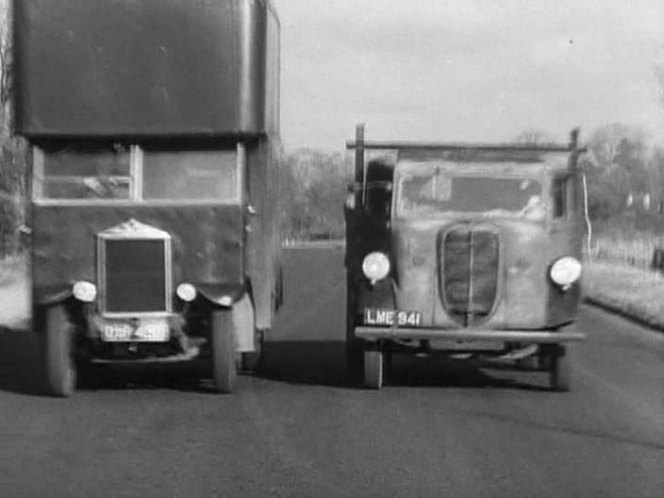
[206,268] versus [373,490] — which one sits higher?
[206,268]

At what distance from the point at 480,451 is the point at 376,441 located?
2.60 ft

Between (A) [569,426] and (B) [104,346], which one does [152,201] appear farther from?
(A) [569,426]

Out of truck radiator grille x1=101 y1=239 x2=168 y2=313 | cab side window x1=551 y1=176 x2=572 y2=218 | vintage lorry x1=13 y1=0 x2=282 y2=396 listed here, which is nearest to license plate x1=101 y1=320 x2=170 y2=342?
vintage lorry x1=13 y1=0 x2=282 y2=396

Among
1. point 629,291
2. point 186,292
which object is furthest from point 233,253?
point 629,291

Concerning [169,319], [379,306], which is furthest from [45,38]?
[379,306]

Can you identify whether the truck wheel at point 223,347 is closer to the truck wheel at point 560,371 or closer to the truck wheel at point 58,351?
the truck wheel at point 58,351

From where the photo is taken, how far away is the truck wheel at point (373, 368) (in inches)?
528

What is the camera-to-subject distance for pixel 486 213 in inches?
554

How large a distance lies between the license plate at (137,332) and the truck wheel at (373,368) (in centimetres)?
186

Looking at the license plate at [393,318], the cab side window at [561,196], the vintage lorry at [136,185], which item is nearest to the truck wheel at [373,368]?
the license plate at [393,318]

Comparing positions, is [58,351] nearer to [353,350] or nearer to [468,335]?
[353,350]

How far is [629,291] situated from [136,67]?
21554 mm

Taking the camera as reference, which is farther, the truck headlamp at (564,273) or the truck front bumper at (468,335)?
the truck headlamp at (564,273)

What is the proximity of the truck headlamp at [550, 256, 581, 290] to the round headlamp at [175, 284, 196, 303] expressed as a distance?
327 centimetres
